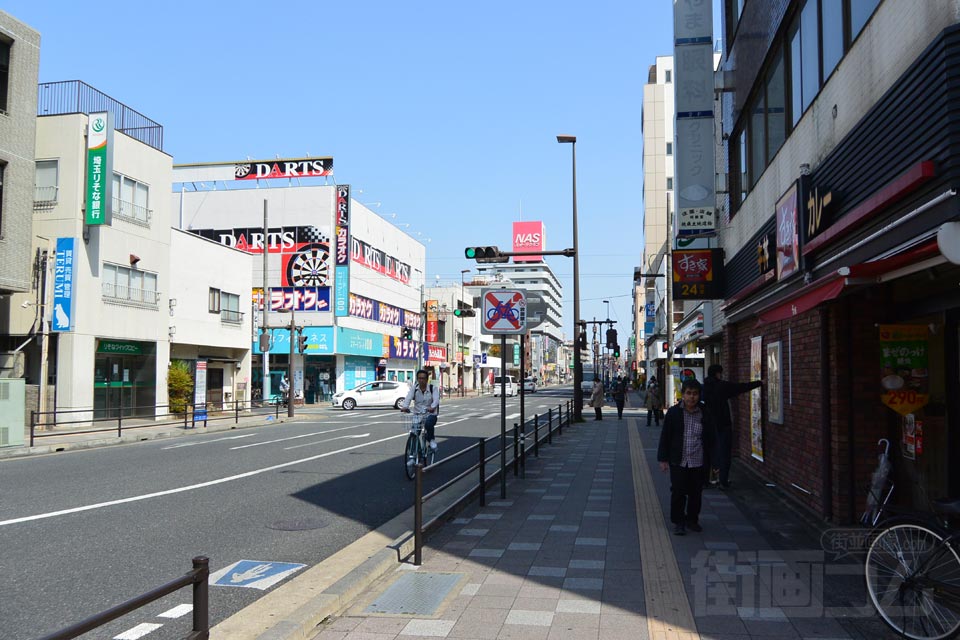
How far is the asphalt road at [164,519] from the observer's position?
19.3ft

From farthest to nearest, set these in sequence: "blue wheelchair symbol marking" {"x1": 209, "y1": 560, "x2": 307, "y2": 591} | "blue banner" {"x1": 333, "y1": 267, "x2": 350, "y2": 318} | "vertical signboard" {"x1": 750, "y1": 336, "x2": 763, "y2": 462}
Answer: "blue banner" {"x1": 333, "y1": 267, "x2": 350, "y2": 318}
"vertical signboard" {"x1": 750, "y1": 336, "x2": 763, "y2": 462}
"blue wheelchair symbol marking" {"x1": 209, "y1": 560, "x2": 307, "y2": 591}

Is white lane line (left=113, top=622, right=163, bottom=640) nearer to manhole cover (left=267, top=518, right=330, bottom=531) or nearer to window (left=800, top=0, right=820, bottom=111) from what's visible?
manhole cover (left=267, top=518, right=330, bottom=531)

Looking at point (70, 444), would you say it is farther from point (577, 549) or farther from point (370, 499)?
point (577, 549)

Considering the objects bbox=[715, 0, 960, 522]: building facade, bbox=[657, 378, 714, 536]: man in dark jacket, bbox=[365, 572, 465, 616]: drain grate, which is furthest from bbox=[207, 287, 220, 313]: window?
bbox=[365, 572, 465, 616]: drain grate

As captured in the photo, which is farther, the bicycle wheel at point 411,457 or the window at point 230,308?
the window at point 230,308

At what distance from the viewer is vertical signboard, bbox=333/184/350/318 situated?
4806 centimetres

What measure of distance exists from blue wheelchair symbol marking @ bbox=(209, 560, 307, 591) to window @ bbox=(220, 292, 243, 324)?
3134 centimetres

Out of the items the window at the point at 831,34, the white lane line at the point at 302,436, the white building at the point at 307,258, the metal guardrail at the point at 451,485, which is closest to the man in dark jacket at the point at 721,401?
the metal guardrail at the point at 451,485

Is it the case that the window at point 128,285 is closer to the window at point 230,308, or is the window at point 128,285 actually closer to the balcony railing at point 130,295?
the balcony railing at point 130,295

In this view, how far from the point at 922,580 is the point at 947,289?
3008 mm

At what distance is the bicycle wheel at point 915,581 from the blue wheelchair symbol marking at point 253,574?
14.9 ft

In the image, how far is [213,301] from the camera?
35.8m

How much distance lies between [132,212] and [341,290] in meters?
20.0

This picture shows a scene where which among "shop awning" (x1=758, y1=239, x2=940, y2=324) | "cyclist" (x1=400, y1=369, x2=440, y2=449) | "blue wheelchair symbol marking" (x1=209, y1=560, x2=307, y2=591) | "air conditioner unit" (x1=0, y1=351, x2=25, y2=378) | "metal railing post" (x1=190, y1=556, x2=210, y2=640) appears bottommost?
"blue wheelchair symbol marking" (x1=209, y1=560, x2=307, y2=591)
